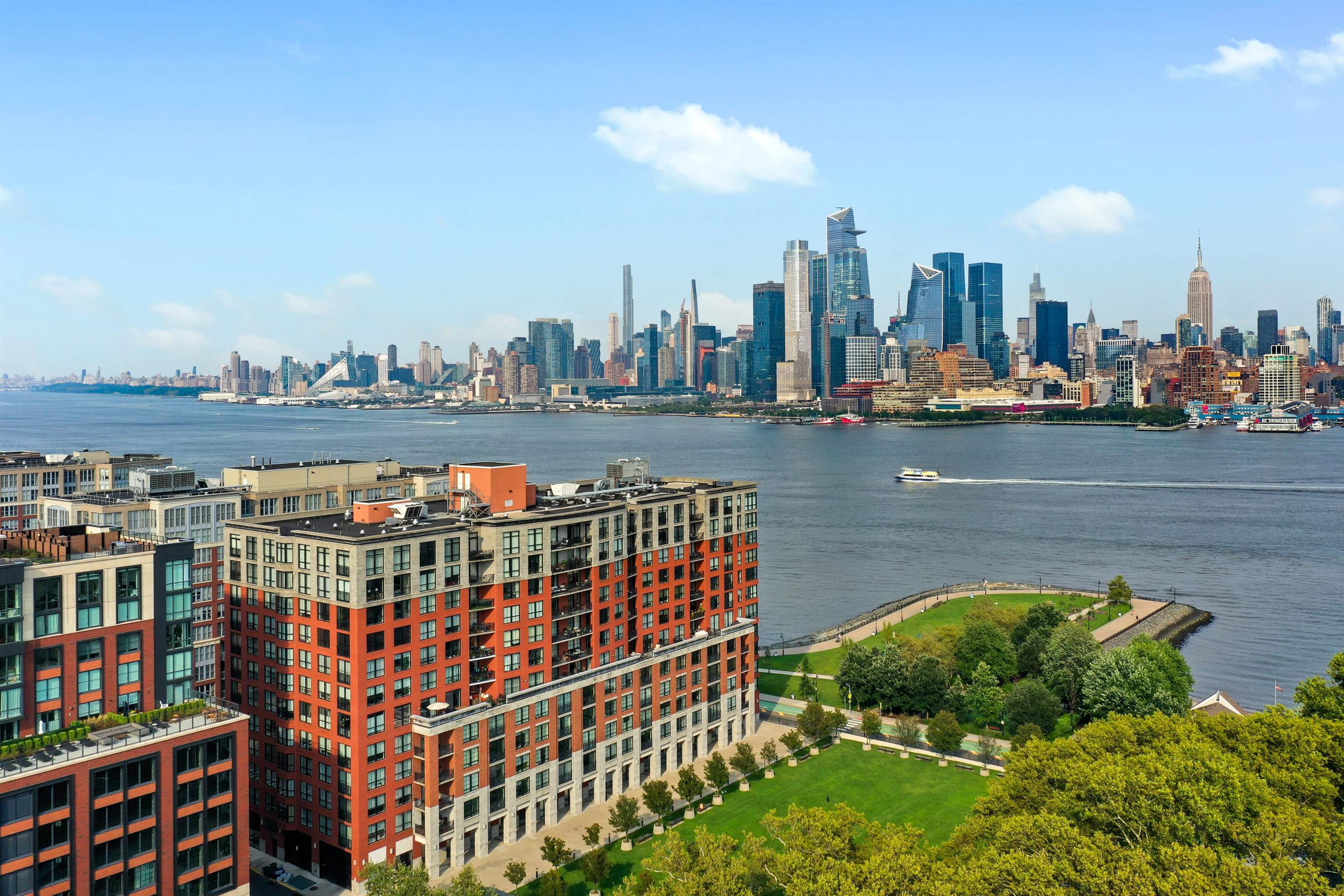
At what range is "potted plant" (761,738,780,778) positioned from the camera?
55.0 meters

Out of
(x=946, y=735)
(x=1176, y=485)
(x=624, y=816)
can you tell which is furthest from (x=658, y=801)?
(x=1176, y=485)

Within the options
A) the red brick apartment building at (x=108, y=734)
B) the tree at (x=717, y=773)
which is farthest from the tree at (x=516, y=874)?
the tree at (x=717, y=773)

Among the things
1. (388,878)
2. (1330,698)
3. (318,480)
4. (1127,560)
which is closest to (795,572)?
(1127,560)

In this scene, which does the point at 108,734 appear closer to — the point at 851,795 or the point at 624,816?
the point at 624,816

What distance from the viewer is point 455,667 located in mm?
46281

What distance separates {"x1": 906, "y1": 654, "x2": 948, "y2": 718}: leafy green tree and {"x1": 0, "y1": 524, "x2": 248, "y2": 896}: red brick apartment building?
39.5 metres

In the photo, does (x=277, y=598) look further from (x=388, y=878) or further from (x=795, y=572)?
(x=795, y=572)

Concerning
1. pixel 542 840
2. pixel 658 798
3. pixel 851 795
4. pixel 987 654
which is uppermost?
pixel 987 654

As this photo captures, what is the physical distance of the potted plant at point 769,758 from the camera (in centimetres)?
5497

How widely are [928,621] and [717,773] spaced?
39219 millimetres

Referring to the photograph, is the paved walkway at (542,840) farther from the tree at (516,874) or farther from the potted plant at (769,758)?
the potted plant at (769,758)

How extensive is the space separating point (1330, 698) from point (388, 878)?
41128mm

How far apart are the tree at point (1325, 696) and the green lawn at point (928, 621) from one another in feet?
91.7

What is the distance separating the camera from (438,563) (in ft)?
150
